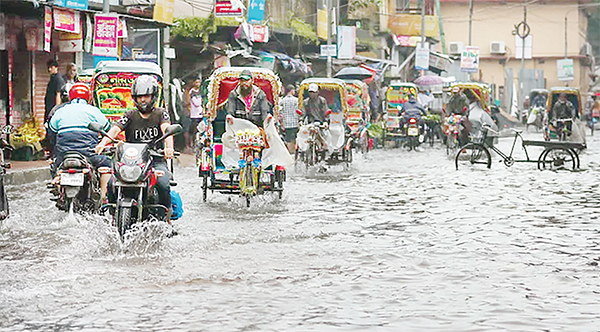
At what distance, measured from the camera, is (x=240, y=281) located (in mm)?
8305

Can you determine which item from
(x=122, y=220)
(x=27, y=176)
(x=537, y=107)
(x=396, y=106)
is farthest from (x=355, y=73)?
(x=122, y=220)

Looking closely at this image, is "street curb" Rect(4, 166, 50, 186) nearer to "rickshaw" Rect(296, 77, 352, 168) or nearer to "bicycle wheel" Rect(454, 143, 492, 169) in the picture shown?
"rickshaw" Rect(296, 77, 352, 168)

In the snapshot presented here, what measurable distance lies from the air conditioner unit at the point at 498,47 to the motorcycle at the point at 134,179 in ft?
216

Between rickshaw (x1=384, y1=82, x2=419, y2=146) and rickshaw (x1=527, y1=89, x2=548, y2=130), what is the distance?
16.0m

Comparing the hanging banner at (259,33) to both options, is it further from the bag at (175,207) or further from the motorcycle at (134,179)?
the motorcycle at (134,179)

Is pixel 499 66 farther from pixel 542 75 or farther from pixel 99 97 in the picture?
pixel 99 97

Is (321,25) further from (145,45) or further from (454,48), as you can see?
(454,48)

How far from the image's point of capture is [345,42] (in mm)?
36531

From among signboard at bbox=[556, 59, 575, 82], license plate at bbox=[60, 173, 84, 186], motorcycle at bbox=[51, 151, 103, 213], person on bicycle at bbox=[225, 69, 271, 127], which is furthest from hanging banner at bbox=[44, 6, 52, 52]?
signboard at bbox=[556, 59, 575, 82]

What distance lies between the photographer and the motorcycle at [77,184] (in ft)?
38.2

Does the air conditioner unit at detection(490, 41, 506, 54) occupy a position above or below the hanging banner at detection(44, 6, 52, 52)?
above

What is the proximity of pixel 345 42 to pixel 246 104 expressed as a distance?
2212cm

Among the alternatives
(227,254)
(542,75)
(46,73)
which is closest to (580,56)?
(542,75)

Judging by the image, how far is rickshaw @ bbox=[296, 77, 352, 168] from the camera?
69.6 feet
